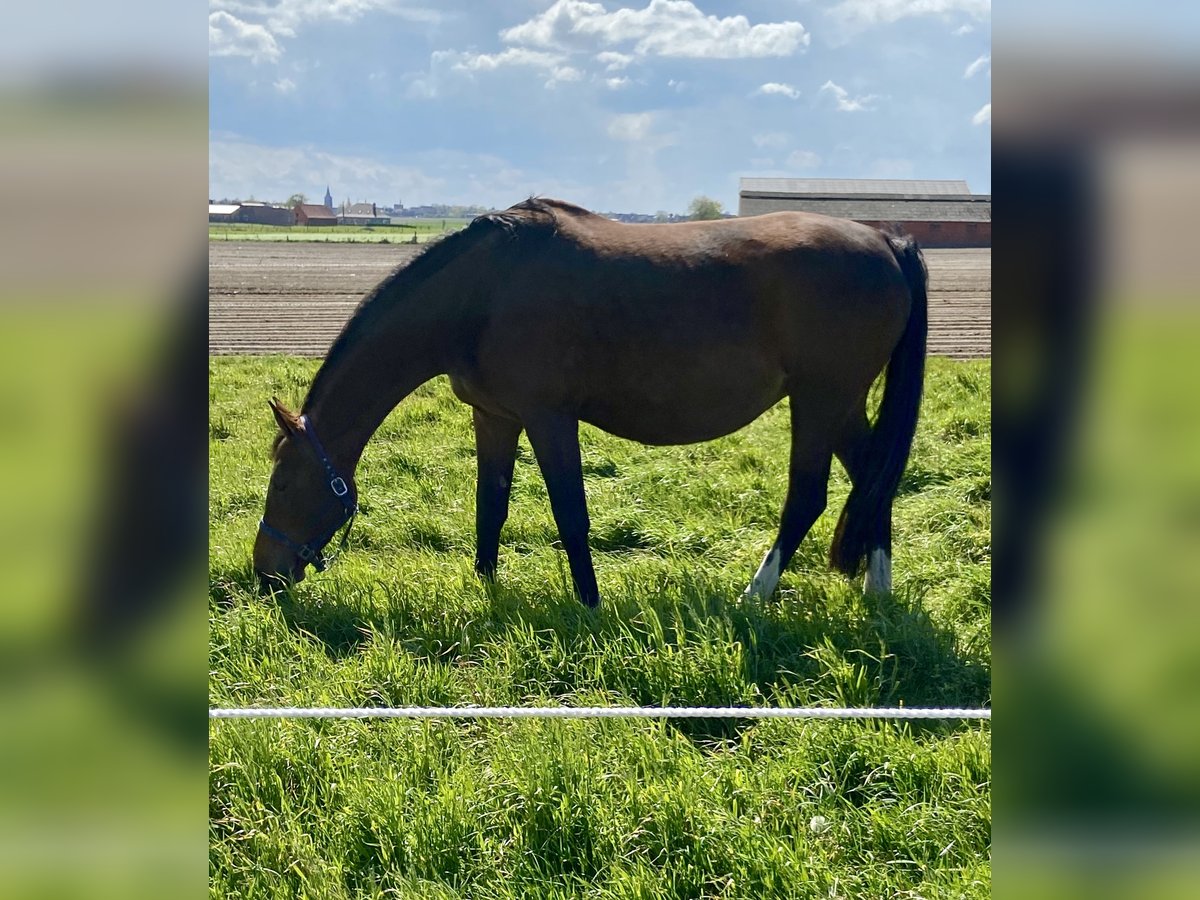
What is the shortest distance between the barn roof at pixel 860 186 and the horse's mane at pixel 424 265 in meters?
35.5

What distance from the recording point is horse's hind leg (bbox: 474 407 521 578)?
185 inches

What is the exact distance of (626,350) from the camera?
4.17m

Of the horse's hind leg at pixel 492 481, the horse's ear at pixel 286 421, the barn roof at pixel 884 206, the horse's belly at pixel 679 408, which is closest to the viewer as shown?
the horse's ear at pixel 286 421

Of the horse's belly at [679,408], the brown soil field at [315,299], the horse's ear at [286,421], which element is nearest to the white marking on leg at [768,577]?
the horse's belly at [679,408]

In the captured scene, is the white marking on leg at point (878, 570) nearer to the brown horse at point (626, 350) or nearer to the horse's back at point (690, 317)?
the brown horse at point (626, 350)

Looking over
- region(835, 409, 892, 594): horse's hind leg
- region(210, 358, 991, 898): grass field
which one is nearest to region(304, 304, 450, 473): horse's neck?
region(210, 358, 991, 898): grass field

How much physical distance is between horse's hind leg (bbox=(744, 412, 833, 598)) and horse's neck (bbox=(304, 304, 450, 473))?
1.80 meters

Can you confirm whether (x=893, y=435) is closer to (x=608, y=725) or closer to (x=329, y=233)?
(x=608, y=725)

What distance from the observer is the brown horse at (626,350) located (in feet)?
13.6

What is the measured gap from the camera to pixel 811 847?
7.70 ft

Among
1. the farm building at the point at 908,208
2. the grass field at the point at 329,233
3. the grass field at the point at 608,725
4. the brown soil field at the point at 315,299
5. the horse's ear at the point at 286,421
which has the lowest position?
the grass field at the point at 608,725
